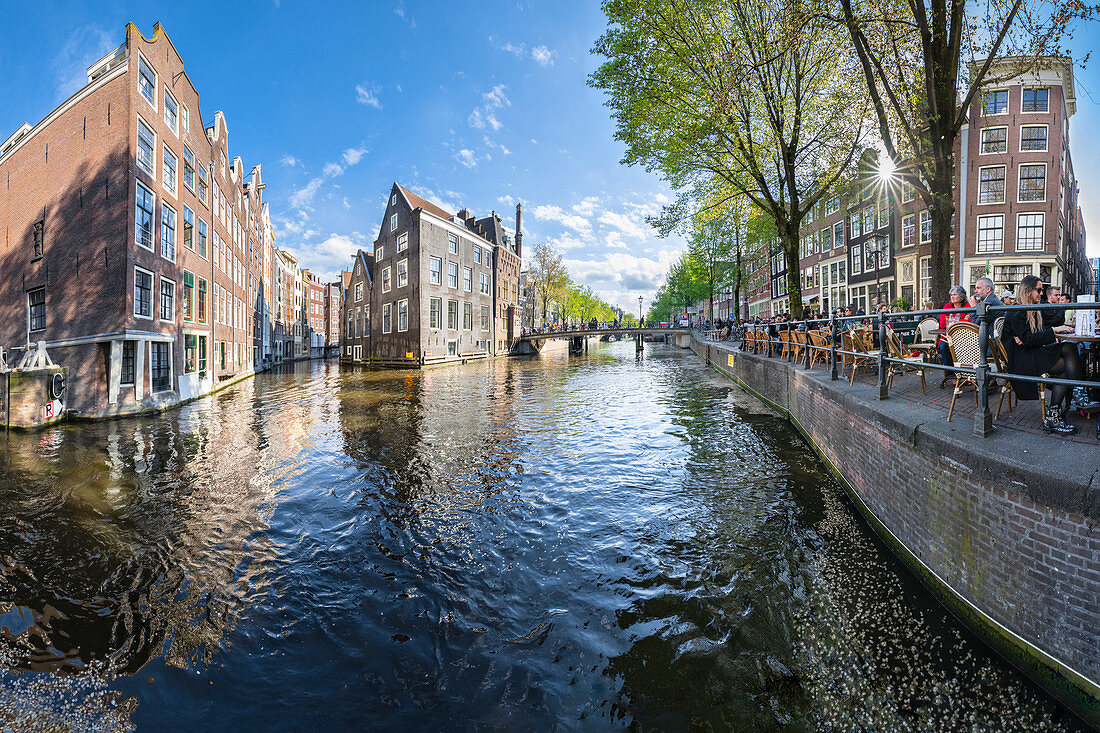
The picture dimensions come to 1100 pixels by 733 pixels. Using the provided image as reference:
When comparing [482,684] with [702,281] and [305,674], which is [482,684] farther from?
[702,281]

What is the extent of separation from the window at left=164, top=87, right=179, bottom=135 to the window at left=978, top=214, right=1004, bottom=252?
131 ft

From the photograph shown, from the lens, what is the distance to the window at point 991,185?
26625mm

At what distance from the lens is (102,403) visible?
1358cm

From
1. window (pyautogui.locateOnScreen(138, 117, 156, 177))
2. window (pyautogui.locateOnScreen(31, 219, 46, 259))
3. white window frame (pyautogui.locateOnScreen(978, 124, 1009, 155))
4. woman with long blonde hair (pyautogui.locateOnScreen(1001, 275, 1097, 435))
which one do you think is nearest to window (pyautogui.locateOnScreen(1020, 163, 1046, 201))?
white window frame (pyautogui.locateOnScreen(978, 124, 1009, 155))

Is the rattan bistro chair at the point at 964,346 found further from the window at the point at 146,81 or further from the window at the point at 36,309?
the window at the point at 36,309

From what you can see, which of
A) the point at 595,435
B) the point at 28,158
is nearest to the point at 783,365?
the point at 595,435

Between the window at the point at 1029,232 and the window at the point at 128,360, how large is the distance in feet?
136

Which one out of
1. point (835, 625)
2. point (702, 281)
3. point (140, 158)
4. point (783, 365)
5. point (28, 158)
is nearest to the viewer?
point (835, 625)

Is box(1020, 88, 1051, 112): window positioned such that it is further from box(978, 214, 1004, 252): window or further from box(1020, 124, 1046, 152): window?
box(978, 214, 1004, 252): window

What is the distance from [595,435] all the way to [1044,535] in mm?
7649

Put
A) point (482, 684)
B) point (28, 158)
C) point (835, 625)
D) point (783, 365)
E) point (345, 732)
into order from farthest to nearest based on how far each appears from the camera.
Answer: point (28, 158) < point (783, 365) < point (835, 625) < point (482, 684) < point (345, 732)

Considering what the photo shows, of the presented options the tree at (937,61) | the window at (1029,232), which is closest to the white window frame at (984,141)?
the window at (1029,232)

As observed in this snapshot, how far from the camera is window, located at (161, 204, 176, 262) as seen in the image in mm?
16188

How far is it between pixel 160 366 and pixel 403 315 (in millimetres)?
23003
